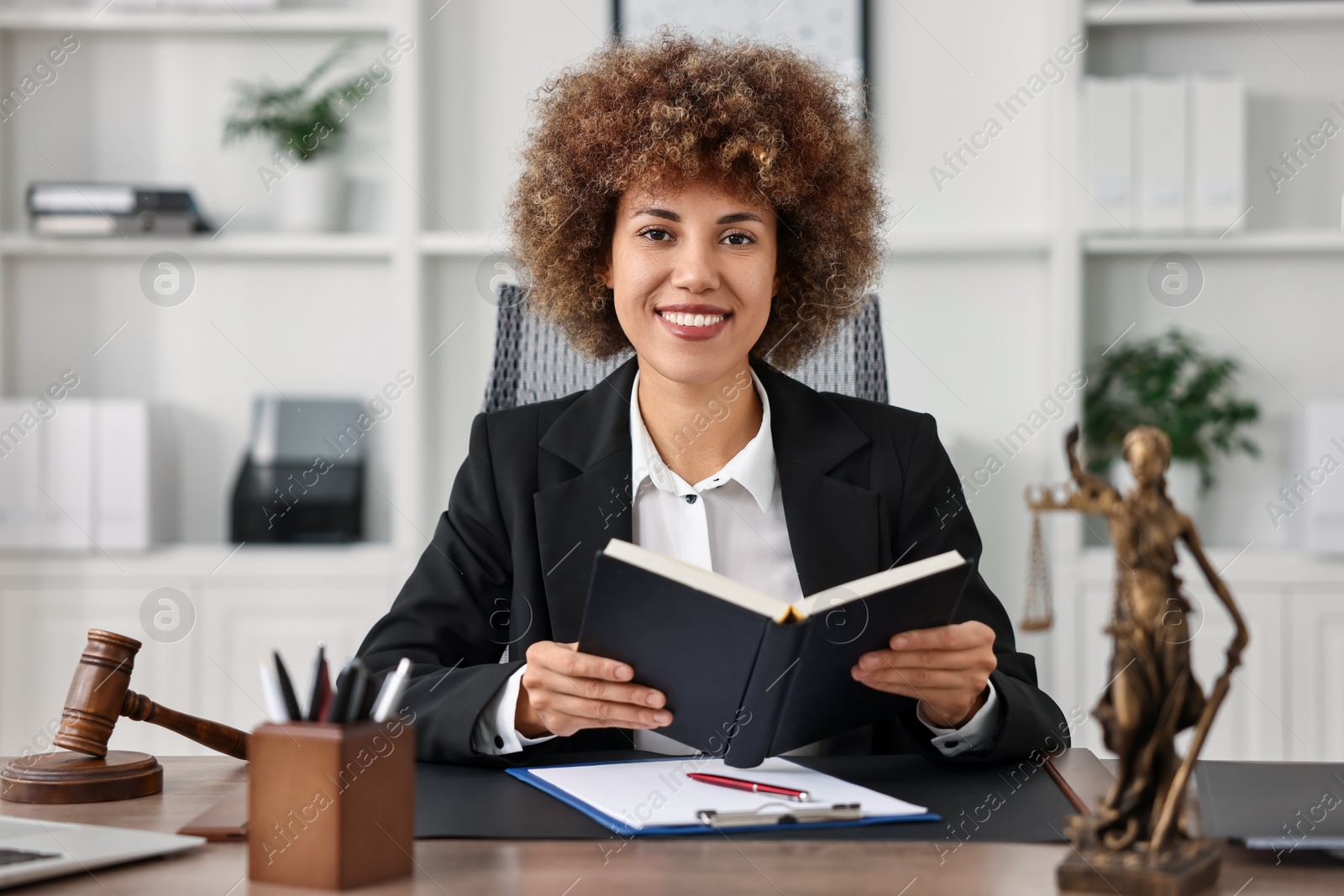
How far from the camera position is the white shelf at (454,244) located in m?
2.80

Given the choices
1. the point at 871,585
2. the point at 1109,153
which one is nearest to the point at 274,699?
the point at 871,585

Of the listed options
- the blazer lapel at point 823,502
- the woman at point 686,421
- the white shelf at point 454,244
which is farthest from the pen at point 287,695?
the white shelf at point 454,244

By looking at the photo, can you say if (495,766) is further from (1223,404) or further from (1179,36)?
(1179,36)

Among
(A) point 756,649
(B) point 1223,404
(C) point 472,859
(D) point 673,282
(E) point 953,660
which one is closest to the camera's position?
(C) point 472,859

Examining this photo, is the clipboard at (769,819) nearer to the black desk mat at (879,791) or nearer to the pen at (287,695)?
the black desk mat at (879,791)

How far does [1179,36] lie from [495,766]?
249 cm

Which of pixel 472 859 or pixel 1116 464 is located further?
pixel 1116 464

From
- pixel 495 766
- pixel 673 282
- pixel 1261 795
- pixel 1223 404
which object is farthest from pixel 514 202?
pixel 1223 404

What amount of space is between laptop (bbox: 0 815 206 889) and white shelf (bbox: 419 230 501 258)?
1.98 meters

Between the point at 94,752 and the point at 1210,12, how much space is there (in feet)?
8.71

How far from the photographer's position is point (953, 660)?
1.12m

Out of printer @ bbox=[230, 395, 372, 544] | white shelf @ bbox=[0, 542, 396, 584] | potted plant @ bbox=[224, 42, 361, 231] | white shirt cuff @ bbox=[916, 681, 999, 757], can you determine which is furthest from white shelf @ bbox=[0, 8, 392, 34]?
white shirt cuff @ bbox=[916, 681, 999, 757]

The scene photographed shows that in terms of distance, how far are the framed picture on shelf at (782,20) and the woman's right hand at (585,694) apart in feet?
6.85

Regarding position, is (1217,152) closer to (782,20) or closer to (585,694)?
(782,20)
